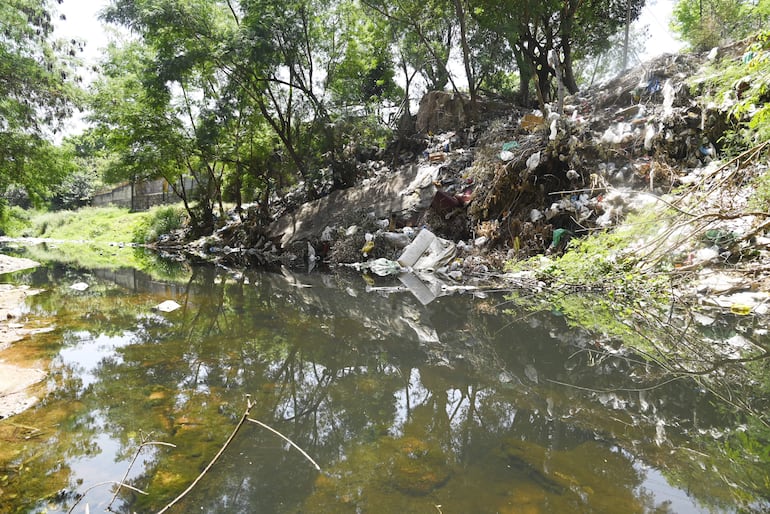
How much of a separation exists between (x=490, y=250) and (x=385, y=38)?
338 inches

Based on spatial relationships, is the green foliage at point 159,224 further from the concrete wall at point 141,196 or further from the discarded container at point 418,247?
the discarded container at point 418,247

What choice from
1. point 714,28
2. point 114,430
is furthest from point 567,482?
point 714,28

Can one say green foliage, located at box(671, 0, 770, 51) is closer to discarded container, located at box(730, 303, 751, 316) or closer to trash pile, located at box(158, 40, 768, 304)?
trash pile, located at box(158, 40, 768, 304)

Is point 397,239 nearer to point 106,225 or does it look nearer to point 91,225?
point 106,225

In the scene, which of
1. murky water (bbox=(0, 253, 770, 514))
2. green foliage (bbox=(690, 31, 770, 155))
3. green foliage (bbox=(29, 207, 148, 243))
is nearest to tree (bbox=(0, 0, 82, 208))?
murky water (bbox=(0, 253, 770, 514))

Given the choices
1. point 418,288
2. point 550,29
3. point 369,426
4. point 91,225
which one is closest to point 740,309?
point 418,288

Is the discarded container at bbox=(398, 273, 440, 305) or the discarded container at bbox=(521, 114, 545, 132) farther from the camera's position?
the discarded container at bbox=(521, 114, 545, 132)

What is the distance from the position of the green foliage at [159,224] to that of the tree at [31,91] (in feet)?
30.3

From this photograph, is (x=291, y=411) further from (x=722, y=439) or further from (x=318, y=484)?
(x=722, y=439)

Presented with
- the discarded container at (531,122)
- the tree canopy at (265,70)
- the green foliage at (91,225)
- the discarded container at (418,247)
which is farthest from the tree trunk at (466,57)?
the green foliage at (91,225)

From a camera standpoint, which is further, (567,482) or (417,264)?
(417,264)

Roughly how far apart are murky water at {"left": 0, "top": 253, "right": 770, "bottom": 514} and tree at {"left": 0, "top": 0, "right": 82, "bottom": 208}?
6529mm

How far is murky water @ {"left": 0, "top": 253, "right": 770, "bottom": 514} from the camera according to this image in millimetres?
1532

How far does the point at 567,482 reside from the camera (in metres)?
→ 1.56
